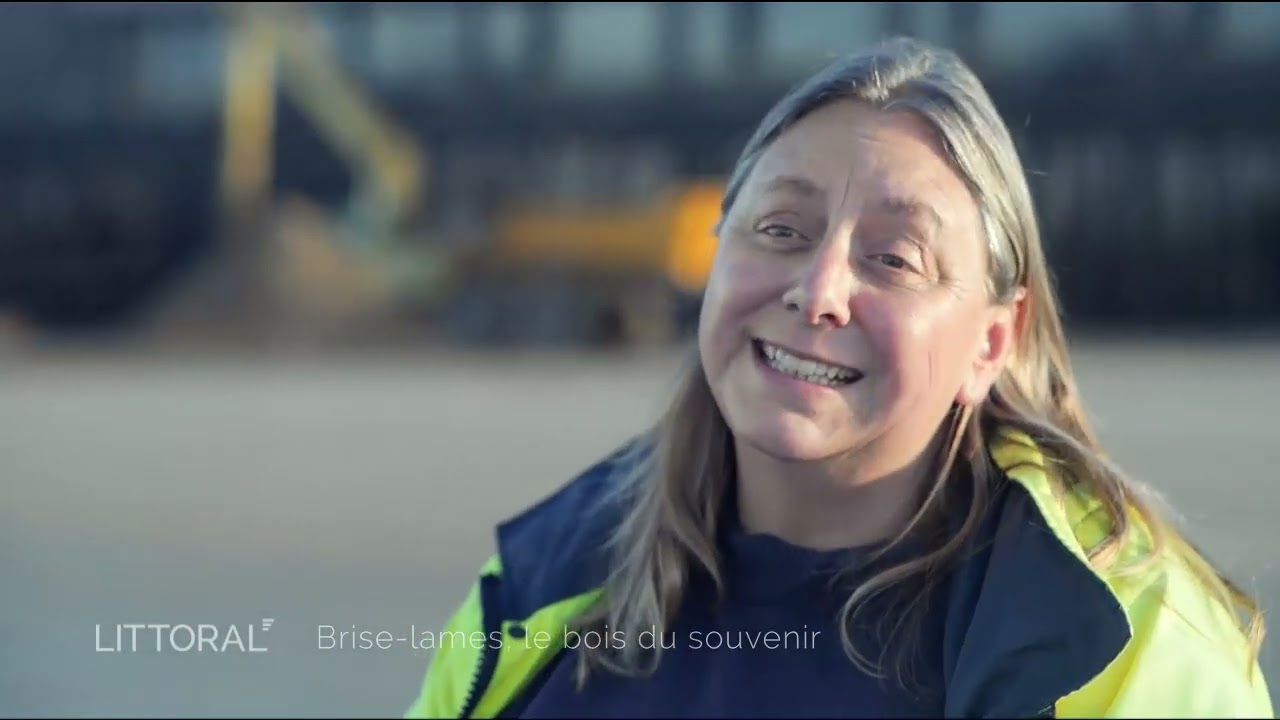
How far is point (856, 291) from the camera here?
1807 mm

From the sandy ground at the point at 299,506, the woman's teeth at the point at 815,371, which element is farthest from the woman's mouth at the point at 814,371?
the sandy ground at the point at 299,506

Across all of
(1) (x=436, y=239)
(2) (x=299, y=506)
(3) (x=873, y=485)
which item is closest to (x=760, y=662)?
(3) (x=873, y=485)

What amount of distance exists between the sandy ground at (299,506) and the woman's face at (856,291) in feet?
1.58

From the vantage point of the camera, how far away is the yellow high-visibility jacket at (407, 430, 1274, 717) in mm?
1544

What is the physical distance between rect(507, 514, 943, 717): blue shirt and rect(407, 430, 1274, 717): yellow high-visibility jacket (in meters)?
0.06

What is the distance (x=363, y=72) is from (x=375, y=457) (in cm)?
1785

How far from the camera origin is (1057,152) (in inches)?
906

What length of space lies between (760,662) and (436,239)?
23120 mm

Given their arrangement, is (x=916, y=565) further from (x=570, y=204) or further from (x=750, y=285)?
(x=570, y=204)

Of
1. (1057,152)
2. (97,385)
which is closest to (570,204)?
(1057,152)

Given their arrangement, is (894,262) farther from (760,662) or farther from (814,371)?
(760,662)

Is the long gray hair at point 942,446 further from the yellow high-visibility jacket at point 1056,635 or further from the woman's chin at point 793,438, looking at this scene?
the woman's chin at point 793,438

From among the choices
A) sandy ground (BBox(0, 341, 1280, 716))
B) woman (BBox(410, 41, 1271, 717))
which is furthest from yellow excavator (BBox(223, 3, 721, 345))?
woman (BBox(410, 41, 1271, 717))

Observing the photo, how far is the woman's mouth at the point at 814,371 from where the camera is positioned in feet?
5.94
